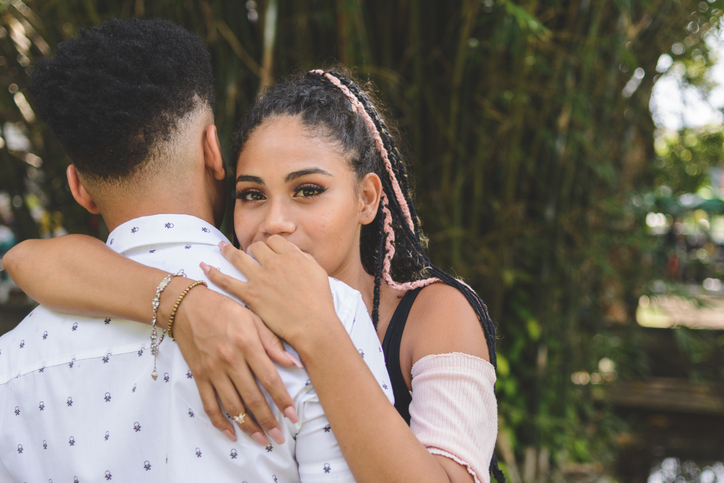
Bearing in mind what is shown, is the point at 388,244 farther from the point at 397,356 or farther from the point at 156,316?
the point at 156,316

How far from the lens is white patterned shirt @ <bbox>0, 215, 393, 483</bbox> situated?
0.78 meters

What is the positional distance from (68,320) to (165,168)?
0.30 m

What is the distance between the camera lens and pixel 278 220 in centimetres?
104

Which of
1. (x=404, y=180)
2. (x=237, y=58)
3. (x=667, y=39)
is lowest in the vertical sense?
(x=404, y=180)

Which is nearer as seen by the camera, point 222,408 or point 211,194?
point 222,408

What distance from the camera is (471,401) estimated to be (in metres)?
Answer: 0.97

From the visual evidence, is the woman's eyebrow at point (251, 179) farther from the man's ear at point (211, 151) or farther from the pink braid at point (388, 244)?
the pink braid at point (388, 244)

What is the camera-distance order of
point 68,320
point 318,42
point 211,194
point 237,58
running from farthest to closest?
point 318,42, point 237,58, point 211,194, point 68,320

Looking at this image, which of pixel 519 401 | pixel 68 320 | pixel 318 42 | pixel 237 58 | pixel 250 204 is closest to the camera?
pixel 68 320

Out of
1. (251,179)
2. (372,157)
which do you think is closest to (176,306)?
(251,179)

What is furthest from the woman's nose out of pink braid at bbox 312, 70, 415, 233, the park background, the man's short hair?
the park background

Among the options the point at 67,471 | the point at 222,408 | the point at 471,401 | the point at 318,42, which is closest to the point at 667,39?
the point at 318,42

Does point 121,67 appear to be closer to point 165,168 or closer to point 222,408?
point 165,168

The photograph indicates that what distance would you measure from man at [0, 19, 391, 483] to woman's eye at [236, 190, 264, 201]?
146 millimetres
